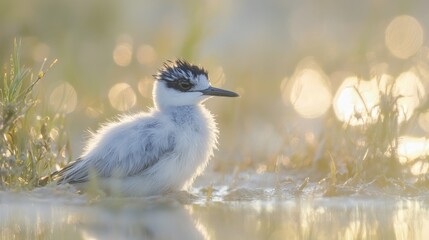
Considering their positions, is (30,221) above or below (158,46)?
below

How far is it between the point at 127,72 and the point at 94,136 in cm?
337

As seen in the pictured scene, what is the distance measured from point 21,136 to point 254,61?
5.80 m

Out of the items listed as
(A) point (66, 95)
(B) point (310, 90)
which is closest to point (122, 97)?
(A) point (66, 95)

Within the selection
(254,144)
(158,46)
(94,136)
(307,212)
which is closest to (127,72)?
(158,46)

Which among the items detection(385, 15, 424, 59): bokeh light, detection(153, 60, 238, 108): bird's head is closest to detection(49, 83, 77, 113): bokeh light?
detection(153, 60, 238, 108): bird's head

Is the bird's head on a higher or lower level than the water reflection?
higher

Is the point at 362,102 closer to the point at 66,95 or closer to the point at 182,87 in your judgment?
the point at 182,87

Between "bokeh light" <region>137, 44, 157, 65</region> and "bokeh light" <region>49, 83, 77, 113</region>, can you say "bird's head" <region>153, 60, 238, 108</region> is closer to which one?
"bokeh light" <region>49, 83, 77, 113</region>

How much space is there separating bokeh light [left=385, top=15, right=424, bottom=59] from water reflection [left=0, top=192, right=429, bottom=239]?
5.36m

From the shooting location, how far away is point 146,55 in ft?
38.7

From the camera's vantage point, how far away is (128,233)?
6.10 meters

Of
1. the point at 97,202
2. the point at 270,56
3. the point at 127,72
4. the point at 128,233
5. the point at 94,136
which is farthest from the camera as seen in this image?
the point at 270,56

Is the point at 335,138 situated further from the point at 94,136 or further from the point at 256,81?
the point at 256,81

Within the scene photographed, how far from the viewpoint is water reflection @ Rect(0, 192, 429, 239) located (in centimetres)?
610
